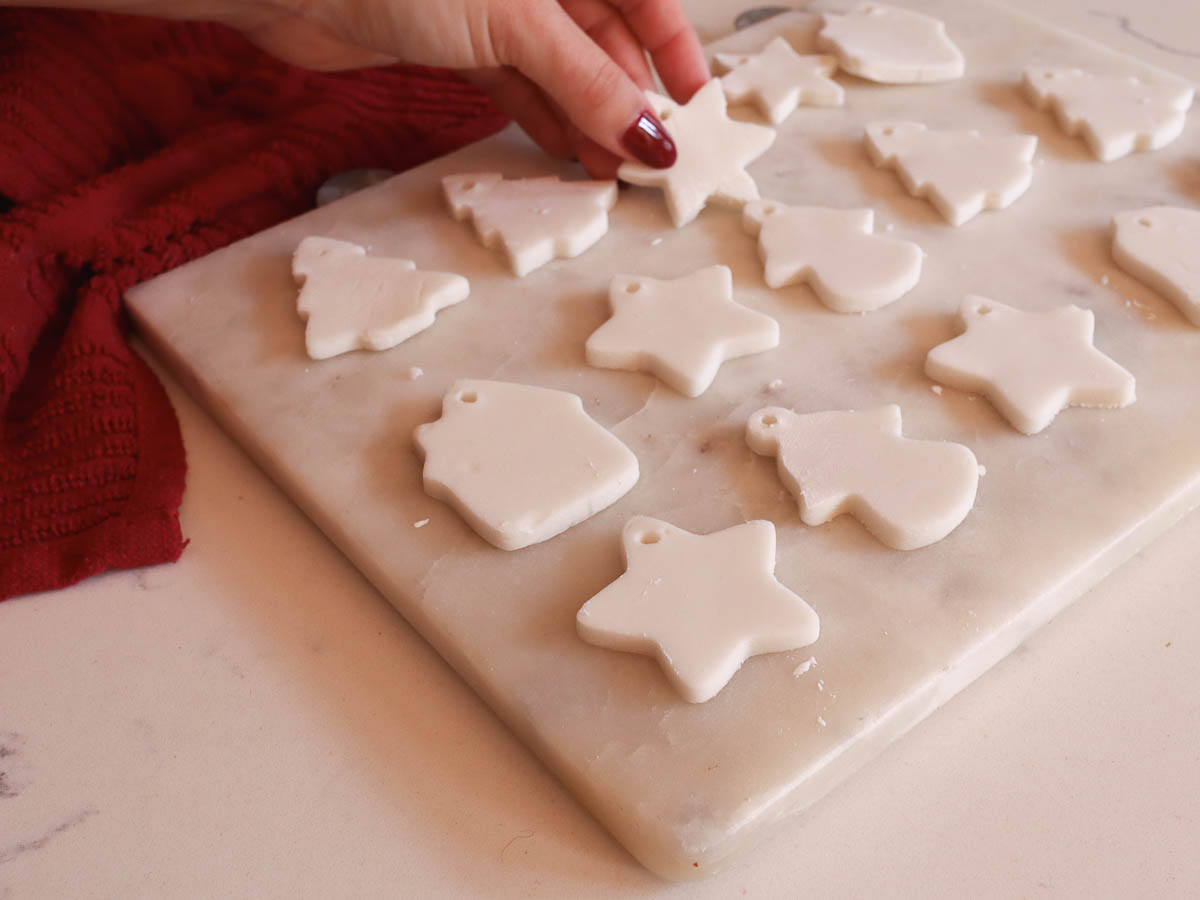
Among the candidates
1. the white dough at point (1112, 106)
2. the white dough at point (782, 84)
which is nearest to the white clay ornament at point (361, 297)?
the white dough at point (782, 84)

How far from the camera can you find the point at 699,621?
2.33 feet

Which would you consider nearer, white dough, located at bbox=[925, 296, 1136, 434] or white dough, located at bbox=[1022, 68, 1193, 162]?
white dough, located at bbox=[925, 296, 1136, 434]

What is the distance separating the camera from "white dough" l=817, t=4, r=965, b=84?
1223 millimetres

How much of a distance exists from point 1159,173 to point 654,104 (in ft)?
1.75

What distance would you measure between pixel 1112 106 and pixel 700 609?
805 millimetres

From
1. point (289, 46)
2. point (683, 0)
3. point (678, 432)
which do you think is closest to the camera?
point (678, 432)

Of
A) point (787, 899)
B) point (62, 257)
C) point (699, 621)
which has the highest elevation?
point (62, 257)

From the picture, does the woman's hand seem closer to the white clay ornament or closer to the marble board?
the marble board

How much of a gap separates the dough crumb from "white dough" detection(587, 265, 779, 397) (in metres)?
0.28

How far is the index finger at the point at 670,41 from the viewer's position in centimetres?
118

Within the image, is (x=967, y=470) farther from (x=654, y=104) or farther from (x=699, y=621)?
(x=654, y=104)

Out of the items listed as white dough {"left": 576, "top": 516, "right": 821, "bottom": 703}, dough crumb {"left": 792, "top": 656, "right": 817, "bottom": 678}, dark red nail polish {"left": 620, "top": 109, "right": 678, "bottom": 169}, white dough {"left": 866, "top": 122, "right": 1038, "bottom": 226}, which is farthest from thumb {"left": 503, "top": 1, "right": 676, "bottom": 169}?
dough crumb {"left": 792, "top": 656, "right": 817, "bottom": 678}

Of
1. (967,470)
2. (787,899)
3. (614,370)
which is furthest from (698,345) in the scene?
(787,899)

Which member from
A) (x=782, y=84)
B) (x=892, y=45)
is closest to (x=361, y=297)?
(x=782, y=84)
